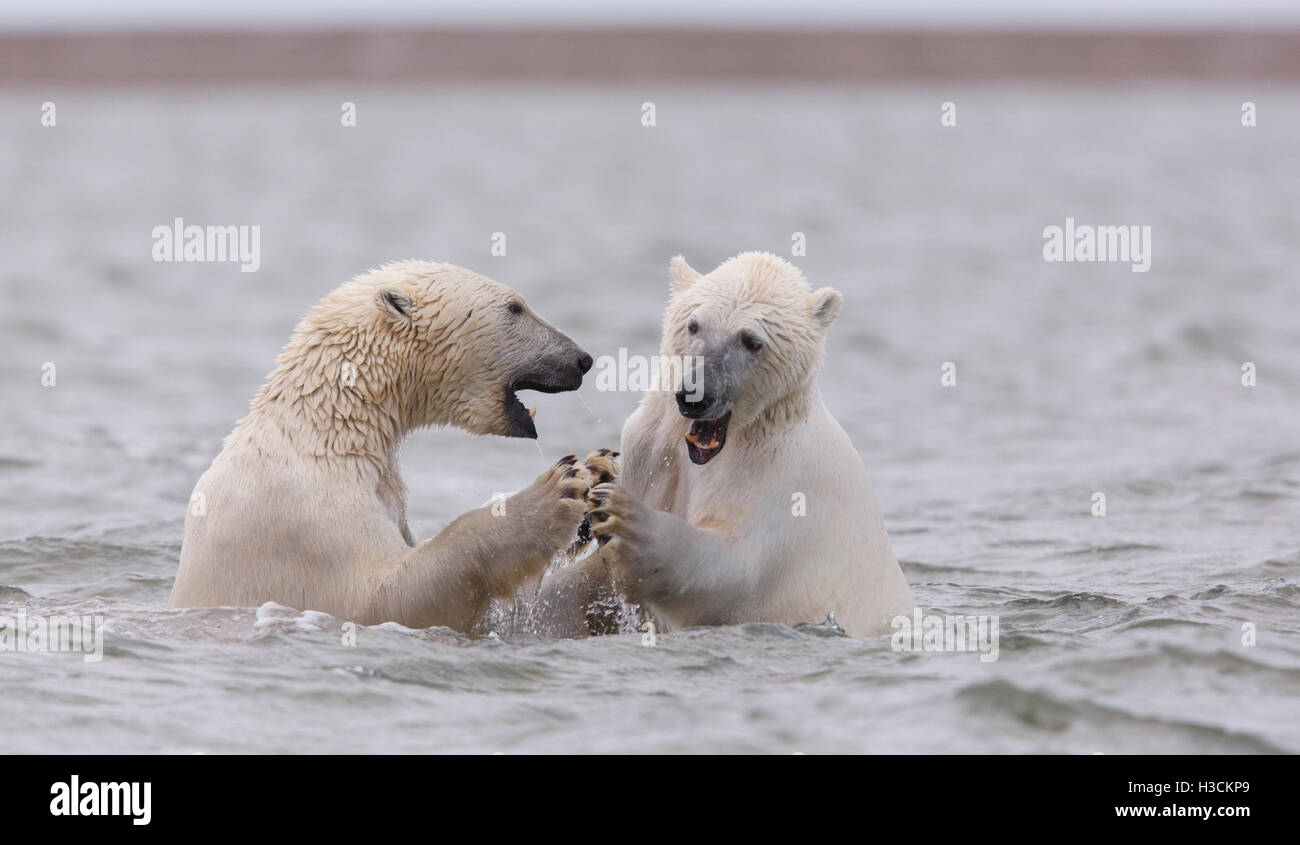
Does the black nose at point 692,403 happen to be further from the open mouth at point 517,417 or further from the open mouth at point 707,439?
the open mouth at point 517,417

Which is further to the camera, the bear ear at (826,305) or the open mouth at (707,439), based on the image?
the bear ear at (826,305)

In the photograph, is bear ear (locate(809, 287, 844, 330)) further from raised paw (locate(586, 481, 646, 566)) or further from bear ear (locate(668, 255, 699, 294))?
raised paw (locate(586, 481, 646, 566))

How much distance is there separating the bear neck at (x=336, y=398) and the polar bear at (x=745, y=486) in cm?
87

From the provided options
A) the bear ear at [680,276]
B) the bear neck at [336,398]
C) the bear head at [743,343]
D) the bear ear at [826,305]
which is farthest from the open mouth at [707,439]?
the bear neck at [336,398]

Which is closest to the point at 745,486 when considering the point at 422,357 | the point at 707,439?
the point at 707,439

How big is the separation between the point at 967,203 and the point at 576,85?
32.6 metres

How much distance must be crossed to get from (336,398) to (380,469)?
30 cm

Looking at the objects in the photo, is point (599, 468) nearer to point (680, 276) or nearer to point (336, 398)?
point (680, 276)

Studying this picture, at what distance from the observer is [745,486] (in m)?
5.89

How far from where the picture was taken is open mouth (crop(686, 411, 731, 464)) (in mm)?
Answer: 5824

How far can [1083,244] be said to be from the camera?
2872cm

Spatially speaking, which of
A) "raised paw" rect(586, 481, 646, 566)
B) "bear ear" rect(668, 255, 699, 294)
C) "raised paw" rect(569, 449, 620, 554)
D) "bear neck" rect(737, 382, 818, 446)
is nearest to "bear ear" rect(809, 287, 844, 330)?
"bear neck" rect(737, 382, 818, 446)

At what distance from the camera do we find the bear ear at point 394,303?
596 cm

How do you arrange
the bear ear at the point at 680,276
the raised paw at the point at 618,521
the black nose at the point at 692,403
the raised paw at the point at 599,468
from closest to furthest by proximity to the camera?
the raised paw at the point at 618,521, the black nose at the point at 692,403, the raised paw at the point at 599,468, the bear ear at the point at 680,276
